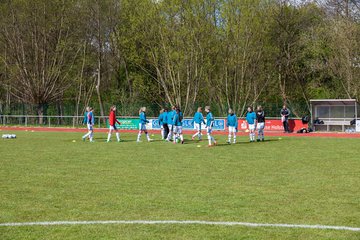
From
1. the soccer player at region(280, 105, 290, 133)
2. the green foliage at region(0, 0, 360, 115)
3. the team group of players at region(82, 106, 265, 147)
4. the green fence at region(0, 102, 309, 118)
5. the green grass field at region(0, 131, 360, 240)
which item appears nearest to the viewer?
the green grass field at region(0, 131, 360, 240)

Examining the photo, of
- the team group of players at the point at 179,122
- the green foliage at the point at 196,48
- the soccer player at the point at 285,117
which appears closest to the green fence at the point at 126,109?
the green foliage at the point at 196,48

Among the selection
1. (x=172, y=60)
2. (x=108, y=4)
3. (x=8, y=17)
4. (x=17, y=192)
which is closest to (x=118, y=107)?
(x=172, y=60)

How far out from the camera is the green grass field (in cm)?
780

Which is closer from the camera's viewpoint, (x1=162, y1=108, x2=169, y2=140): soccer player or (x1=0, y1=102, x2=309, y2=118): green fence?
(x1=162, y1=108, x2=169, y2=140): soccer player

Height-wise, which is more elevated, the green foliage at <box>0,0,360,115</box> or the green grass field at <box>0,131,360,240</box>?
the green foliage at <box>0,0,360,115</box>

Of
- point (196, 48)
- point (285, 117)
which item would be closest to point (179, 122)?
point (285, 117)

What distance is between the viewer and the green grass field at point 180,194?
25.6 ft

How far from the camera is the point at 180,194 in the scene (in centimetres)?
1088

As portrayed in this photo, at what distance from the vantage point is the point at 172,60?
52.2 metres

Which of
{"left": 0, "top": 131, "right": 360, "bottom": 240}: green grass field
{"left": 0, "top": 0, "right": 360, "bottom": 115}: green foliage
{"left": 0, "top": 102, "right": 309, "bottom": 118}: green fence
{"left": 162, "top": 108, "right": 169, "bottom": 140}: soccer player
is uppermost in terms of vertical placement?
{"left": 0, "top": 0, "right": 360, "bottom": 115}: green foliage

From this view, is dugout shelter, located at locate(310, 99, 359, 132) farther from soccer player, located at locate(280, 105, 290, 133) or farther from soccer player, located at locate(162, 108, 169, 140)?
soccer player, located at locate(162, 108, 169, 140)

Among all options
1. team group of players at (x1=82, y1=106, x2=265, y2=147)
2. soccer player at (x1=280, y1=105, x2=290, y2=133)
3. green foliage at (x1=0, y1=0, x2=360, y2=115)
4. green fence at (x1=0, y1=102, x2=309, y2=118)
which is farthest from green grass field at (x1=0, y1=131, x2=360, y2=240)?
green foliage at (x1=0, y1=0, x2=360, y2=115)

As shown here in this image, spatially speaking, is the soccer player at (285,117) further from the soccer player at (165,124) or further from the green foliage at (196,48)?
the soccer player at (165,124)

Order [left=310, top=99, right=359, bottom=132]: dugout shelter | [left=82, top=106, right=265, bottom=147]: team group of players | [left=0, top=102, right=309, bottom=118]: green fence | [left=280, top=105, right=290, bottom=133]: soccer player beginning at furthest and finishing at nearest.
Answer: [left=0, top=102, right=309, bottom=118]: green fence → [left=310, top=99, right=359, bottom=132]: dugout shelter → [left=280, top=105, right=290, bottom=133]: soccer player → [left=82, top=106, right=265, bottom=147]: team group of players
